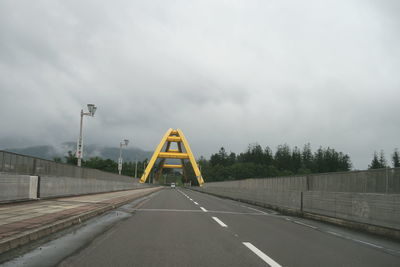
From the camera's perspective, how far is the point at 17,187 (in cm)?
1430

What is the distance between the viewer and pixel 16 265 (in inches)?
211

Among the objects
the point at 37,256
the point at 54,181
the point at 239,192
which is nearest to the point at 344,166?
the point at 239,192

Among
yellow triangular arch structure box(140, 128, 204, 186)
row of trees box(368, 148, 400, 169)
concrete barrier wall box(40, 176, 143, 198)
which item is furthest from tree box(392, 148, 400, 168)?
concrete barrier wall box(40, 176, 143, 198)

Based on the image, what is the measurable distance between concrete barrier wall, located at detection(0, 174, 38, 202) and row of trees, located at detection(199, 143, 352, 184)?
130m

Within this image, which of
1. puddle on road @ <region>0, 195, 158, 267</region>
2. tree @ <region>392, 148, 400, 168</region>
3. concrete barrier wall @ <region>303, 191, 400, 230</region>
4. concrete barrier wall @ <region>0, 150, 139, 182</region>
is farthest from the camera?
tree @ <region>392, 148, 400, 168</region>

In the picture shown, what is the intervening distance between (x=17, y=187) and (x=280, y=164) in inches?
6021

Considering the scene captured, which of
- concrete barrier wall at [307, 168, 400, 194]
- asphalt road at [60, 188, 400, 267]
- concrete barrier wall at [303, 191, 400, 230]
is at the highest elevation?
concrete barrier wall at [307, 168, 400, 194]

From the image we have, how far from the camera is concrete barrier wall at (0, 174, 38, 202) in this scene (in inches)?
522

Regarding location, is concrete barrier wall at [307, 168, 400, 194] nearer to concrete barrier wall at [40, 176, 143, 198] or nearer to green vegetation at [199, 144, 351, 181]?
concrete barrier wall at [40, 176, 143, 198]

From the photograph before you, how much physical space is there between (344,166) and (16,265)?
151 meters

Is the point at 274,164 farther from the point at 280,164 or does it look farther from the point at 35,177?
the point at 35,177

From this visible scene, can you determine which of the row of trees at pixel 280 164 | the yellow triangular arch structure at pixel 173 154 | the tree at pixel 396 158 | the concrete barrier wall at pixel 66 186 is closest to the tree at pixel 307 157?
the row of trees at pixel 280 164

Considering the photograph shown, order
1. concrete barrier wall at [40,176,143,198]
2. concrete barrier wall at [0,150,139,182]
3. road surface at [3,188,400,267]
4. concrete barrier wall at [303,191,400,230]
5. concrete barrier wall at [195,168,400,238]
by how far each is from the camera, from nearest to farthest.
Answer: road surface at [3,188,400,267], concrete barrier wall at [303,191,400,230], concrete barrier wall at [195,168,400,238], concrete barrier wall at [0,150,139,182], concrete barrier wall at [40,176,143,198]

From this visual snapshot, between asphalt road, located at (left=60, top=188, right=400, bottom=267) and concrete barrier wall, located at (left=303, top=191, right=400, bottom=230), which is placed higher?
concrete barrier wall, located at (left=303, top=191, right=400, bottom=230)
